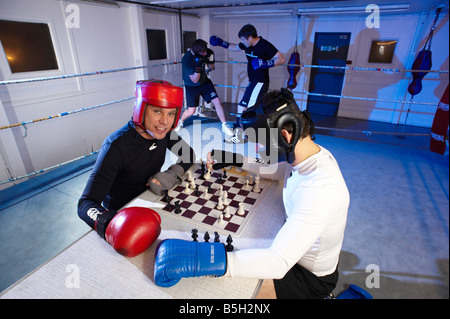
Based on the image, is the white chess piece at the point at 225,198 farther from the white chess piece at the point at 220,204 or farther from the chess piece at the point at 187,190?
the chess piece at the point at 187,190

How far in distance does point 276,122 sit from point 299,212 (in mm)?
428

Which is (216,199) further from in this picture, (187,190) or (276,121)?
(276,121)

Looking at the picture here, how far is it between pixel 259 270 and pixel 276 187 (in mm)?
827

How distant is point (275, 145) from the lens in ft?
4.09

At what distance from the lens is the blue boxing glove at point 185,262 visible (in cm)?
112

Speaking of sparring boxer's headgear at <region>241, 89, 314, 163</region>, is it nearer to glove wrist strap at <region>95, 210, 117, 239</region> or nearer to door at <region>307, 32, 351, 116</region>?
glove wrist strap at <region>95, 210, 117, 239</region>

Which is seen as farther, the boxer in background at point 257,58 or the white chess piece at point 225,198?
the boxer in background at point 257,58

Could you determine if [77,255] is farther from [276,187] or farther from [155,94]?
[276,187]

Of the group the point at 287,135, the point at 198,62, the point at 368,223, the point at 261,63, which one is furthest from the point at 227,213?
the point at 198,62

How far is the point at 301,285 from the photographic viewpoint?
140cm

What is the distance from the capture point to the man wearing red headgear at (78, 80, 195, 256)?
1534 millimetres

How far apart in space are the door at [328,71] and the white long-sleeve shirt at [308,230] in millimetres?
5631

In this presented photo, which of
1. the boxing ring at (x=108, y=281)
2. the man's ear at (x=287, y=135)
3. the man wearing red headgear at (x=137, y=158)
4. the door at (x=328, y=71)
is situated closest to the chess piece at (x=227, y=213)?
the boxing ring at (x=108, y=281)
